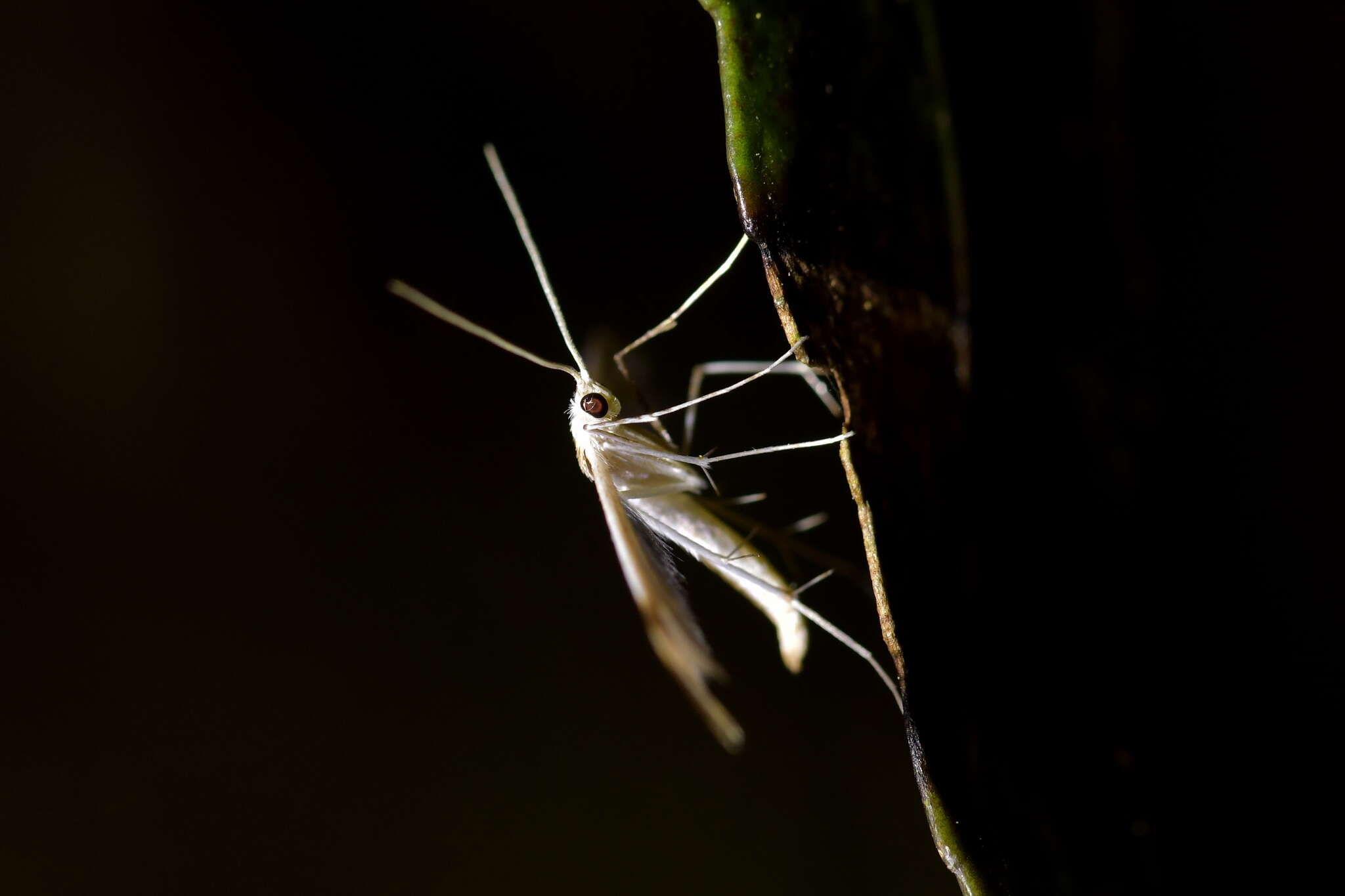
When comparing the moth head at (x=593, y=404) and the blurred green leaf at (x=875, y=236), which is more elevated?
the moth head at (x=593, y=404)

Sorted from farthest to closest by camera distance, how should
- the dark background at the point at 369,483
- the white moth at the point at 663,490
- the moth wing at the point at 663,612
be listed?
the dark background at the point at 369,483 < the white moth at the point at 663,490 < the moth wing at the point at 663,612

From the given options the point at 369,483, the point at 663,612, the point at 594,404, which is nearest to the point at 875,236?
the point at 663,612

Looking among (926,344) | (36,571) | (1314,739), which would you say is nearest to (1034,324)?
(926,344)

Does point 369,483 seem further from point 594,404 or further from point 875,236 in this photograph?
point 875,236

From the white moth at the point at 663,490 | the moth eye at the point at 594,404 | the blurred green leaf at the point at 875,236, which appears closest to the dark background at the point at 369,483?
the white moth at the point at 663,490

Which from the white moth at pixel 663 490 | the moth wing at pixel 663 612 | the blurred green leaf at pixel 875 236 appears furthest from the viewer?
the white moth at pixel 663 490

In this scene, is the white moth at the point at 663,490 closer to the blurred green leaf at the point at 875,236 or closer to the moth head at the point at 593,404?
the moth head at the point at 593,404
